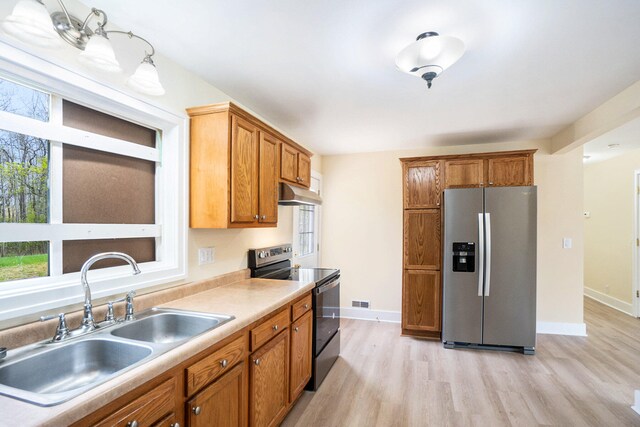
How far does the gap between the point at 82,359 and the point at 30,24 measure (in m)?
1.29

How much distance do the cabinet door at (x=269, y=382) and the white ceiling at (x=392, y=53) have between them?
5.95 feet

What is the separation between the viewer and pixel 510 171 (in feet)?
11.6

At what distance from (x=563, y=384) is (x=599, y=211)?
3.93 meters

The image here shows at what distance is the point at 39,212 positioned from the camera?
4.78 feet

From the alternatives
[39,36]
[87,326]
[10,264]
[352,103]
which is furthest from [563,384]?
[39,36]

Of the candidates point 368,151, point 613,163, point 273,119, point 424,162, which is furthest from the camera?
point 613,163

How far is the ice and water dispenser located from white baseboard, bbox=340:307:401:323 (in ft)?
4.34

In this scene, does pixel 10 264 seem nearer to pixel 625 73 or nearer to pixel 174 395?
pixel 174 395

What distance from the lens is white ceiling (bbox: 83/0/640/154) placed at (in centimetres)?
157

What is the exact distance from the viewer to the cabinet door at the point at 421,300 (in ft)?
12.1

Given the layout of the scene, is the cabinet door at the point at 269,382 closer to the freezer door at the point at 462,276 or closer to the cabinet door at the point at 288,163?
the cabinet door at the point at 288,163

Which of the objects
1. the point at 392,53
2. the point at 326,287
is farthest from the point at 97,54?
the point at 326,287

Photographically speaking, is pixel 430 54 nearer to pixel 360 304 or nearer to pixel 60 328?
pixel 60 328

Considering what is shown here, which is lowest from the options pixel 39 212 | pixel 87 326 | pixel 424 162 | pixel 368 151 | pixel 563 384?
pixel 563 384
